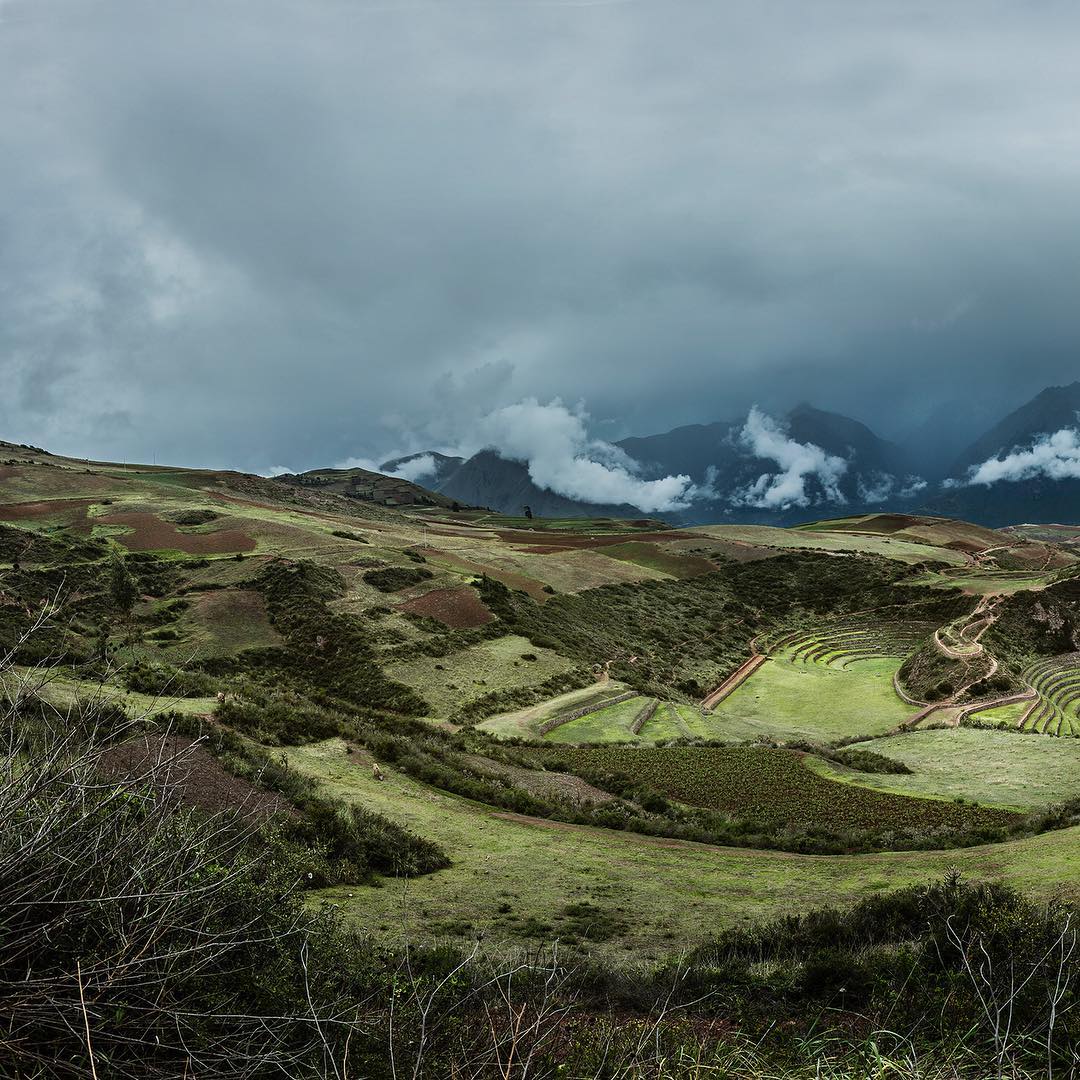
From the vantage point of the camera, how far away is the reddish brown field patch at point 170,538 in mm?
48572

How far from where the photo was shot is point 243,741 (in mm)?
15578

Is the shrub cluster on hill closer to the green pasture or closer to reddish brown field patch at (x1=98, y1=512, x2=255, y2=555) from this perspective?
reddish brown field patch at (x1=98, y1=512, x2=255, y2=555)

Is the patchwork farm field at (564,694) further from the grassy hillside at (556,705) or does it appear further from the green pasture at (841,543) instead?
the green pasture at (841,543)

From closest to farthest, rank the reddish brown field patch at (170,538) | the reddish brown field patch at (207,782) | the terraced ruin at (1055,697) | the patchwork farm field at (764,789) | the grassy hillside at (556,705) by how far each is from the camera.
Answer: the reddish brown field patch at (207,782)
the grassy hillside at (556,705)
the patchwork farm field at (764,789)
the terraced ruin at (1055,697)
the reddish brown field patch at (170,538)

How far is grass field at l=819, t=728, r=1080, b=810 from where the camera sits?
18.8 meters

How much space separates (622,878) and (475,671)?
2450 cm

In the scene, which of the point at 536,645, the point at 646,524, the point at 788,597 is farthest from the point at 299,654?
the point at 646,524

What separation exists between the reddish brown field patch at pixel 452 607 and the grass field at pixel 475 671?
8.54 ft

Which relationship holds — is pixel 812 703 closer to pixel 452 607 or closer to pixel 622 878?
pixel 452 607

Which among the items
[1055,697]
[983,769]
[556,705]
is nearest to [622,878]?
[983,769]

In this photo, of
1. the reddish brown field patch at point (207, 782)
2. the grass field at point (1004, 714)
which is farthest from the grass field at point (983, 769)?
the reddish brown field patch at point (207, 782)

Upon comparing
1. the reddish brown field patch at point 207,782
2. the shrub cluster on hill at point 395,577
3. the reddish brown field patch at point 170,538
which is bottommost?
the reddish brown field patch at point 207,782

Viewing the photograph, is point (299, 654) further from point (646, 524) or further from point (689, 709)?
point (646, 524)

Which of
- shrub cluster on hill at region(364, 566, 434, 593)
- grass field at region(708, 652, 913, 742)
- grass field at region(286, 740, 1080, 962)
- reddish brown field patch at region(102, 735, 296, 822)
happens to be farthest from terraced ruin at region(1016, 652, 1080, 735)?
shrub cluster on hill at region(364, 566, 434, 593)
